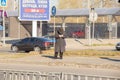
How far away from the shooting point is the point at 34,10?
4019 cm

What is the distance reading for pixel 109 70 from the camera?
20.5 metres

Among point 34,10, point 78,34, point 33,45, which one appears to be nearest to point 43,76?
point 33,45

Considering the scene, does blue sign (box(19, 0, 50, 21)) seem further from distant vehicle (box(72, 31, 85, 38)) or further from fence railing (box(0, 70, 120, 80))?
fence railing (box(0, 70, 120, 80))

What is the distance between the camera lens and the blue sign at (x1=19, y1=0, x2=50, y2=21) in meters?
39.4

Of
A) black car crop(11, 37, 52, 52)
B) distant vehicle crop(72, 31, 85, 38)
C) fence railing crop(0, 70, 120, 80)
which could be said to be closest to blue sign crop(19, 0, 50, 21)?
black car crop(11, 37, 52, 52)

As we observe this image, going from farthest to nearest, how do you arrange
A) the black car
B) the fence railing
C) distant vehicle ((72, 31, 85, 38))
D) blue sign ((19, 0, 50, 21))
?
distant vehicle ((72, 31, 85, 38)) → blue sign ((19, 0, 50, 21)) → the black car → the fence railing

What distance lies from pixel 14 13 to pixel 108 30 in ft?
52.7

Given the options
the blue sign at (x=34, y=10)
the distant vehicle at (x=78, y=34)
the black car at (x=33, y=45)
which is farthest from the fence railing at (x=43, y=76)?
the distant vehicle at (x=78, y=34)

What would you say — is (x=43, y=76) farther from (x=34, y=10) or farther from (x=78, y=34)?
(x=78, y=34)

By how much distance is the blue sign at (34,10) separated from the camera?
3938 cm

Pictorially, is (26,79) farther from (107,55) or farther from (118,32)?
(118,32)

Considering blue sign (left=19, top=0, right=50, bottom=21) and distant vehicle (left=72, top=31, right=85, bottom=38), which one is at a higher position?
blue sign (left=19, top=0, right=50, bottom=21)

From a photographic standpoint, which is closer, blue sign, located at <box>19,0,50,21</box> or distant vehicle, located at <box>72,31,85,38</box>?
blue sign, located at <box>19,0,50,21</box>

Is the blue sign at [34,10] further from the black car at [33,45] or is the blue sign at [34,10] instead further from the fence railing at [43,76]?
the fence railing at [43,76]
